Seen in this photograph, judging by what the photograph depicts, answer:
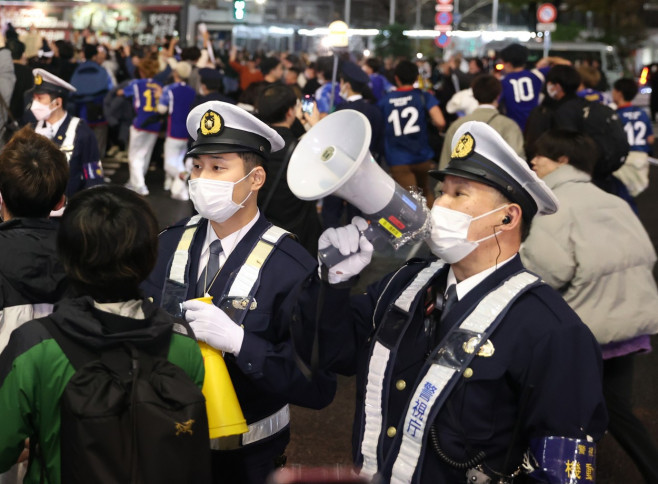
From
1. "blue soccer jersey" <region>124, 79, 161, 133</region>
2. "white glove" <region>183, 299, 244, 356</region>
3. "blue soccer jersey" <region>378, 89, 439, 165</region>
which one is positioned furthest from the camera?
"blue soccer jersey" <region>124, 79, 161, 133</region>

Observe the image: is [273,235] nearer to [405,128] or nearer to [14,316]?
[14,316]

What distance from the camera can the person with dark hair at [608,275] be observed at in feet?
14.8

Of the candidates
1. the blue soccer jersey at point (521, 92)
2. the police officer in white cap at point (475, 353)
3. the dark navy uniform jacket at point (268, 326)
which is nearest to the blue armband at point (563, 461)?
the police officer in white cap at point (475, 353)

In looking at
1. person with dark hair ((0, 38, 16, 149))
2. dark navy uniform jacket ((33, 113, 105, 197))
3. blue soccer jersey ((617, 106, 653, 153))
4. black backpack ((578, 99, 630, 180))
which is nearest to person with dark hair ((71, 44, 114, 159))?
person with dark hair ((0, 38, 16, 149))

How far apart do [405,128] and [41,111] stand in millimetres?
4435

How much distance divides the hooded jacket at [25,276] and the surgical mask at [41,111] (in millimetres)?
3810

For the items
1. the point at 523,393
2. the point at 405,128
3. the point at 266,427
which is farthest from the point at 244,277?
the point at 405,128

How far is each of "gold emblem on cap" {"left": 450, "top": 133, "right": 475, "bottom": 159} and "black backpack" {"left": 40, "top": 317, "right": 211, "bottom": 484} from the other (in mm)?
1075

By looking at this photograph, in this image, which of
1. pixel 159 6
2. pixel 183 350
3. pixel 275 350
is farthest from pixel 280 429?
pixel 159 6

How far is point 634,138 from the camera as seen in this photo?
29.6ft

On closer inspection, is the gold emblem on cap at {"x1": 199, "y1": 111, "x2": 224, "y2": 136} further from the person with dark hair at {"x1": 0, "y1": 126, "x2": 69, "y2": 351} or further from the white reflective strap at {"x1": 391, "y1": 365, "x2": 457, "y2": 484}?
the white reflective strap at {"x1": 391, "y1": 365, "x2": 457, "y2": 484}

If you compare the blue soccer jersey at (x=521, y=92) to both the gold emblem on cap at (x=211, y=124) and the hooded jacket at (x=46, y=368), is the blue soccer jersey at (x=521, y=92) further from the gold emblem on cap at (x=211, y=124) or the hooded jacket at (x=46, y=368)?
the hooded jacket at (x=46, y=368)

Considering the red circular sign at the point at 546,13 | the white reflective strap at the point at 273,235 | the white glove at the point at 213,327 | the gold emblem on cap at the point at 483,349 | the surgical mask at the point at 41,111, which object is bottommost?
the white glove at the point at 213,327

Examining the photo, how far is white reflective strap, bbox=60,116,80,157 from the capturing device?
6.73 m
